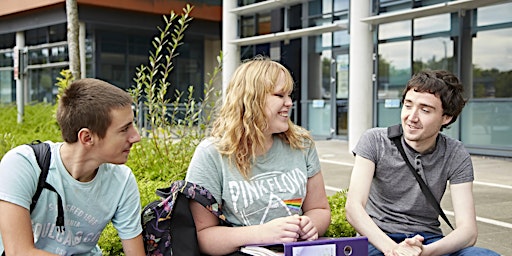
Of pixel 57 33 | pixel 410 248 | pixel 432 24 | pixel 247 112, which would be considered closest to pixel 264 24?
pixel 432 24

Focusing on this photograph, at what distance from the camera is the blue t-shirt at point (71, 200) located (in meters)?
2.15

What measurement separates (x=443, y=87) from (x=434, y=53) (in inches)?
483

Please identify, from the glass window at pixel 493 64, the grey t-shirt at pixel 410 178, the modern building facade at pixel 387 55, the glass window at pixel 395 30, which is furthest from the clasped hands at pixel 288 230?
the glass window at pixel 395 30

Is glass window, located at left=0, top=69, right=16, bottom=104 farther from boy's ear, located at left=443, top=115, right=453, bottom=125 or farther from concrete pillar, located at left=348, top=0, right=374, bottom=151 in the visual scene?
boy's ear, located at left=443, top=115, right=453, bottom=125

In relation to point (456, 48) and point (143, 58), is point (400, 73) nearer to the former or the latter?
point (456, 48)

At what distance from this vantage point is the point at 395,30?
1567 cm

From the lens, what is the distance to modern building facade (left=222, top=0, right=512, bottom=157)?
1312cm

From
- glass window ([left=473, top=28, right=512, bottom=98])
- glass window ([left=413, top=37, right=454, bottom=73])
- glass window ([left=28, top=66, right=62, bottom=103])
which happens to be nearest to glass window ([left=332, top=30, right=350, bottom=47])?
glass window ([left=413, top=37, right=454, bottom=73])

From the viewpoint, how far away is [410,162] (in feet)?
10.3

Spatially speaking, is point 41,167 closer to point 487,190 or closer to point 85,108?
point 85,108

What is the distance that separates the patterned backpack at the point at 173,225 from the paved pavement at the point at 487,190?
292 centimetres

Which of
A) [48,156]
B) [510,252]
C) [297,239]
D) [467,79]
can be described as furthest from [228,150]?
[467,79]

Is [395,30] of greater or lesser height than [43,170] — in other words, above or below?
above

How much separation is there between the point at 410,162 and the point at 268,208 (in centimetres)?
90
